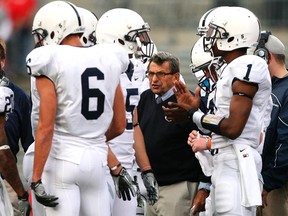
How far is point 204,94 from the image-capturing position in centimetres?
852

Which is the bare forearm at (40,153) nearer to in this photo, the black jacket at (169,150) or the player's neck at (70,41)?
the player's neck at (70,41)

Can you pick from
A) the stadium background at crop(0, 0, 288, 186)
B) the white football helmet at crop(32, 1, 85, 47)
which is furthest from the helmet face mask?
the stadium background at crop(0, 0, 288, 186)

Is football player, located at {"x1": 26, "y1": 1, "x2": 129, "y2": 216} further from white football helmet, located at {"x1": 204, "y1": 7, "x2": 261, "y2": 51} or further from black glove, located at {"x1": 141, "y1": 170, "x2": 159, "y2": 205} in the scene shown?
black glove, located at {"x1": 141, "y1": 170, "x2": 159, "y2": 205}

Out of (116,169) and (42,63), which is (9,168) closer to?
(116,169)

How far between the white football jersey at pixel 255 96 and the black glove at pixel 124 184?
572 millimetres

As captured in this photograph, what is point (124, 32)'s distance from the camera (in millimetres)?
8703

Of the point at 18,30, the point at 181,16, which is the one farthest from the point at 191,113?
the point at 18,30

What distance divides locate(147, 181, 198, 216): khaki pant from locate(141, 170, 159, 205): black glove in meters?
0.42

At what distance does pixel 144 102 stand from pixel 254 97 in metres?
1.48

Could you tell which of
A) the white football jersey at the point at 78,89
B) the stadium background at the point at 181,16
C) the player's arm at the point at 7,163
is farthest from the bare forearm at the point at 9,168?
the stadium background at the point at 181,16

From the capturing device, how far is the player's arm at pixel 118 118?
744 centimetres

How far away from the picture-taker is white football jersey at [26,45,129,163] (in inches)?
277

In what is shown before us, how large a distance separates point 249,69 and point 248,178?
2.16 feet

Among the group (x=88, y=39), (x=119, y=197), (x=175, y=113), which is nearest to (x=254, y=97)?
(x=175, y=113)
